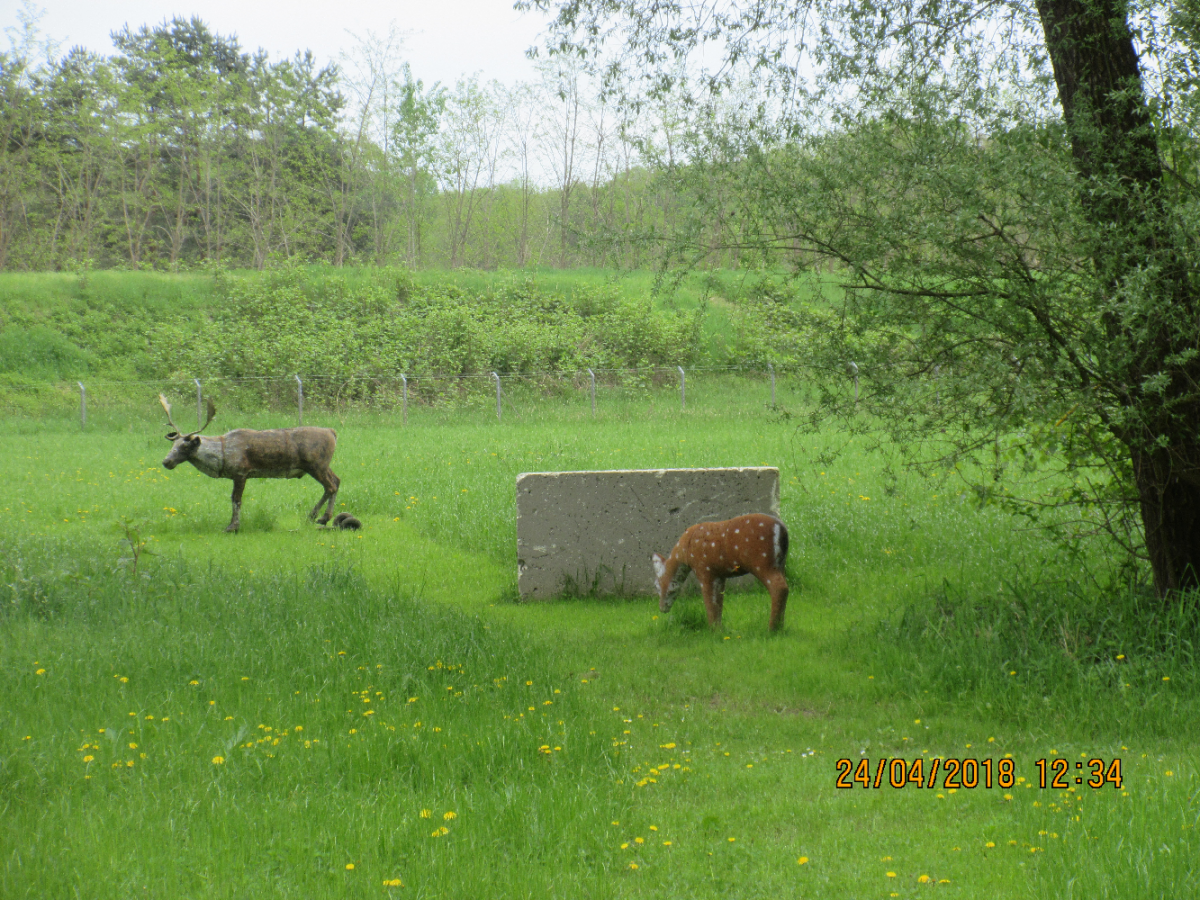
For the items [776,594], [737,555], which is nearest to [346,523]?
[737,555]

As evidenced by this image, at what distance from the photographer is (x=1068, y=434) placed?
6762mm

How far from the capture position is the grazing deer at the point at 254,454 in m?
11.9

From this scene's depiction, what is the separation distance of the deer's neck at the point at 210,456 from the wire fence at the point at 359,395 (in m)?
13.9

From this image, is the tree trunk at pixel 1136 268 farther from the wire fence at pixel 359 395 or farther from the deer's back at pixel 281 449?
the wire fence at pixel 359 395

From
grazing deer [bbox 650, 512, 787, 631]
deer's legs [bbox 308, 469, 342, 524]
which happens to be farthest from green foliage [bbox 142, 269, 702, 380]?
grazing deer [bbox 650, 512, 787, 631]

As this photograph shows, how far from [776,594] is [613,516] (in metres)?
2.22

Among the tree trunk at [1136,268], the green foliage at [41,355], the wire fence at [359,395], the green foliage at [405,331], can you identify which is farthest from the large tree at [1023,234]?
the green foliage at [41,355]

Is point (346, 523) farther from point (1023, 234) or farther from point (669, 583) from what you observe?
point (1023, 234)

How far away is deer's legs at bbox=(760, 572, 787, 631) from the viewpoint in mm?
7223

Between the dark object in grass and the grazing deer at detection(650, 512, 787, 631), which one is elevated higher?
the grazing deer at detection(650, 512, 787, 631)

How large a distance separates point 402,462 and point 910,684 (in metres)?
13.3

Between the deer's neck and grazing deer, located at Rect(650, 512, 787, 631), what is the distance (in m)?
7.16
